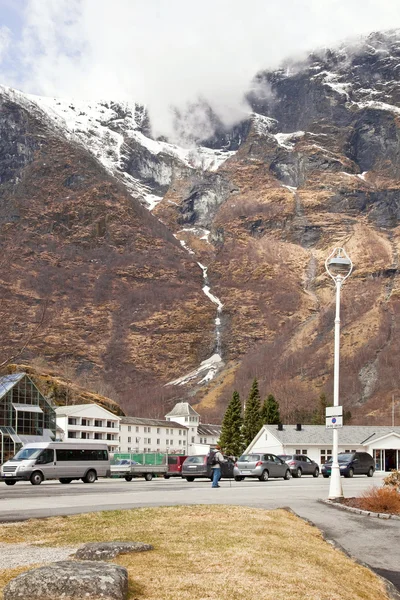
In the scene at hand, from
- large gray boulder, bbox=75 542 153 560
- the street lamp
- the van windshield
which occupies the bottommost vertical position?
the van windshield

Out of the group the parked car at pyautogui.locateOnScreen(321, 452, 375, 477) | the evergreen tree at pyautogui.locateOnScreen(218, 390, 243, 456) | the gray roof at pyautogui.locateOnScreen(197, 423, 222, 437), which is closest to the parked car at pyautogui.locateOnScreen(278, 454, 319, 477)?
the parked car at pyautogui.locateOnScreen(321, 452, 375, 477)

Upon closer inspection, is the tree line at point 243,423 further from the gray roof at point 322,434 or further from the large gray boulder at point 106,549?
the large gray boulder at point 106,549

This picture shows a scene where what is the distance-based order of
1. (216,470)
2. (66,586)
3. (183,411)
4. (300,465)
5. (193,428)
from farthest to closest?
(183,411), (193,428), (300,465), (216,470), (66,586)

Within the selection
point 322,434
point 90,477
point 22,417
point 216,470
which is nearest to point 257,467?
point 90,477

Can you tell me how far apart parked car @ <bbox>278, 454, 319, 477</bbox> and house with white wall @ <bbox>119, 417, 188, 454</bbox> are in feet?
207

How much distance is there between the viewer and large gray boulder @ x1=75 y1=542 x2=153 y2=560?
9289mm

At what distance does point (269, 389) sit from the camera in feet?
626

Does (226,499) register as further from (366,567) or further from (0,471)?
(0,471)

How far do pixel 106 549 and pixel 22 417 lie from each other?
6172 centimetres

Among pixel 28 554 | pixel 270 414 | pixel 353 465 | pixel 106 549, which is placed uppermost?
pixel 270 414

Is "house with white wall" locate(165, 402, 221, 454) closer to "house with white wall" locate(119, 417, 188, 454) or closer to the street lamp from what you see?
"house with white wall" locate(119, 417, 188, 454)

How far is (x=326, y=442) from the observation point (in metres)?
77.5

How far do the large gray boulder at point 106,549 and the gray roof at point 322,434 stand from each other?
6714cm

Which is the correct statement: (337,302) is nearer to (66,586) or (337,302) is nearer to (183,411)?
(66,586)
